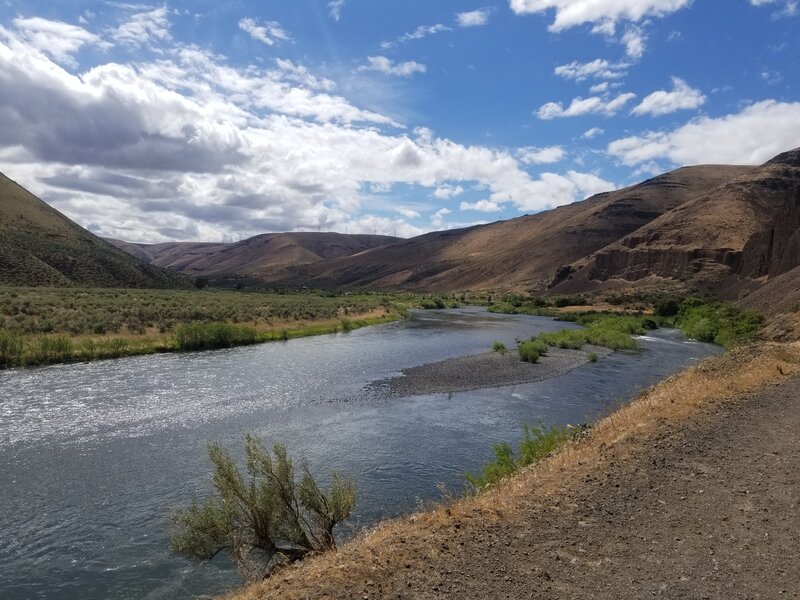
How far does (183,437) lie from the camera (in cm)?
1645

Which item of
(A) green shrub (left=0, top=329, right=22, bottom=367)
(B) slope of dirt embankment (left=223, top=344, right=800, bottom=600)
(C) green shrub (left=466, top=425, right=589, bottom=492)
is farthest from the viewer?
(A) green shrub (left=0, top=329, right=22, bottom=367)

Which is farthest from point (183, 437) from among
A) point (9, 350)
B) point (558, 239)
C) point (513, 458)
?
point (558, 239)

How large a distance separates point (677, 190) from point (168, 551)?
172 metres

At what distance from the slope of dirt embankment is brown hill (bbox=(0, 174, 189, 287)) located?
224ft

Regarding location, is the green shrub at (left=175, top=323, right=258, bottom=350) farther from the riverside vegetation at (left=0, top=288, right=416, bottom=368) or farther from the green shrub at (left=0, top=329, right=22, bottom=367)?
the green shrub at (left=0, top=329, right=22, bottom=367)

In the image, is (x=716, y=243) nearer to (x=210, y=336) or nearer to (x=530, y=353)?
(x=530, y=353)

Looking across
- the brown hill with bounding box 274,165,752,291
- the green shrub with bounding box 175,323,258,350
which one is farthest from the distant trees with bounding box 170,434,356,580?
the brown hill with bounding box 274,165,752,291

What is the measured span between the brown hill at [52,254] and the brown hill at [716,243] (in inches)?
3079

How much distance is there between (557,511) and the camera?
753 centimetres

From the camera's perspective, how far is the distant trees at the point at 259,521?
827 centimetres

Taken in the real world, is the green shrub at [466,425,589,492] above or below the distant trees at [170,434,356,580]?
below

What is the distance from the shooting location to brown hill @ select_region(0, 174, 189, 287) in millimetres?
65312

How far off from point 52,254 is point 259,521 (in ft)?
262

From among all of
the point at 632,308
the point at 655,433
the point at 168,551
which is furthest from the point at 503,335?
the point at 168,551
